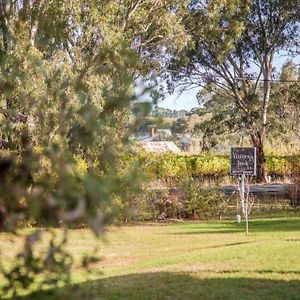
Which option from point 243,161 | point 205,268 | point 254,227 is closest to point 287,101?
point 243,161

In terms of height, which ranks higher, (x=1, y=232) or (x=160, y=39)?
(x=160, y=39)

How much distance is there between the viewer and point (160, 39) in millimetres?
27719

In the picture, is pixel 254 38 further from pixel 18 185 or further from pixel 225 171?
pixel 18 185

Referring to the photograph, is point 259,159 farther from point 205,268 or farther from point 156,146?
point 205,268

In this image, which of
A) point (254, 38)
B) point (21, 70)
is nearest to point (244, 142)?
point (254, 38)

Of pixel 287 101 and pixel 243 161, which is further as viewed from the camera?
pixel 287 101

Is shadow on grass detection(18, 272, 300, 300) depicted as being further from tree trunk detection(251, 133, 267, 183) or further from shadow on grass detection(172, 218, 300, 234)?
tree trunk detection(251, 133, 267, 183)

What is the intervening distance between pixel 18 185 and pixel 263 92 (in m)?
38.1

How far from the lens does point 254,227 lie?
1825 cm

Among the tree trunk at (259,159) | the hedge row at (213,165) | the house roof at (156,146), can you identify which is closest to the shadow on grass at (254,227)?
the house roof at (156,146)

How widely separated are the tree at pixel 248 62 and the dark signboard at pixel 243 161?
14.7 m

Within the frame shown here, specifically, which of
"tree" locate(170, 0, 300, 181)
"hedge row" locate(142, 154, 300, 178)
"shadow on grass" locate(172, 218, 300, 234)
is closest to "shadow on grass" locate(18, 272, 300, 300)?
"shadow on grass" locate(172, 218, 300, 234)

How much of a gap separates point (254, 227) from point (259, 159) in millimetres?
20867

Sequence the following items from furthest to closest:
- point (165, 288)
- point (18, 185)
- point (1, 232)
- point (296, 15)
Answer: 1. point (296, 15)
2. point (165, 288)
3. point (1, 232)
4. point (18, 185)
